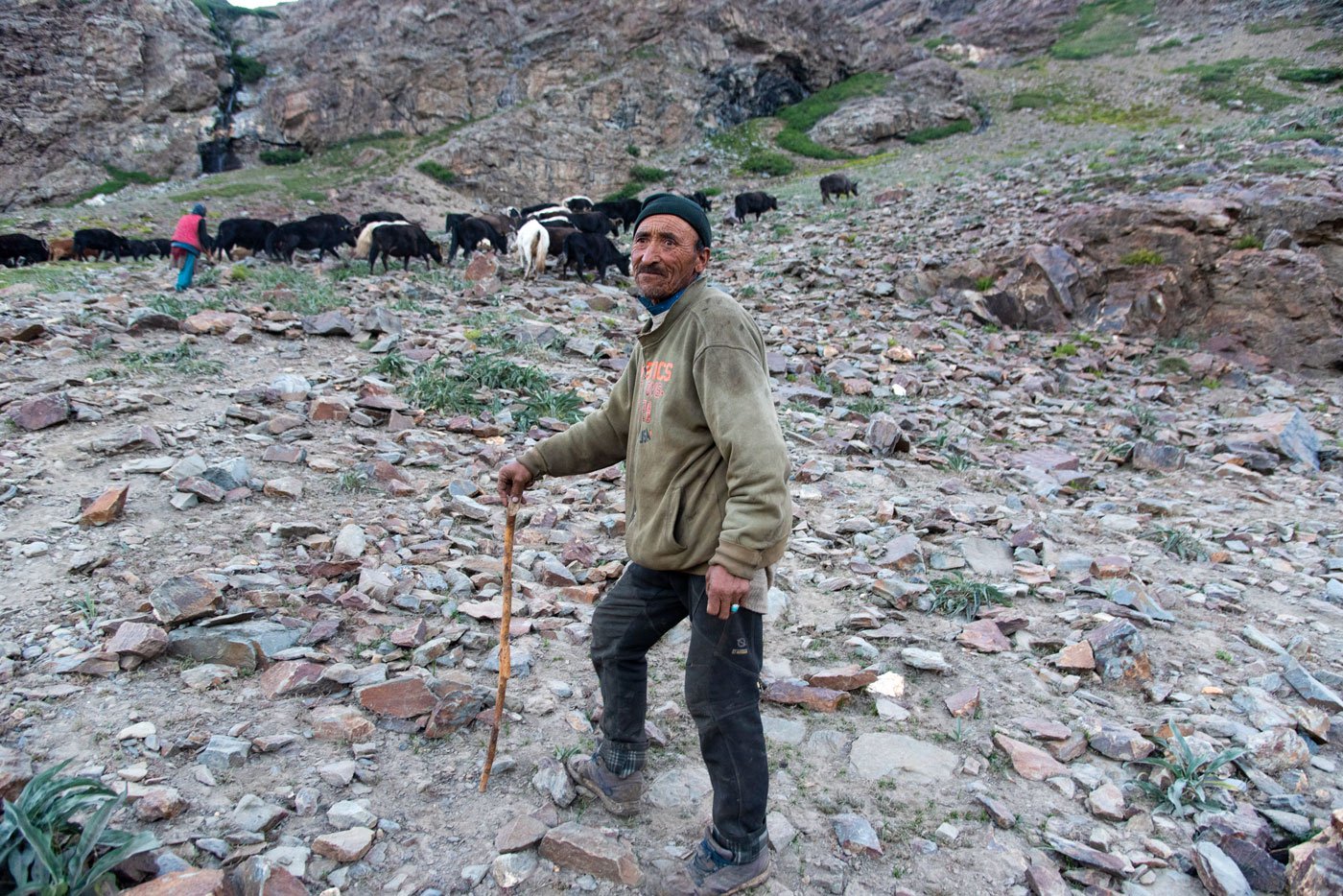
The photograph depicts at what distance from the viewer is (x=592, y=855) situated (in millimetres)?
2281

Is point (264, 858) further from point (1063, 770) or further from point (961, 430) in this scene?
point (961, 430)

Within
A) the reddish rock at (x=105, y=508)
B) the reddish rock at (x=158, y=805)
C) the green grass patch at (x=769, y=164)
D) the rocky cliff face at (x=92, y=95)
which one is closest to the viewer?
the reddish rock at (x=158, y=805)

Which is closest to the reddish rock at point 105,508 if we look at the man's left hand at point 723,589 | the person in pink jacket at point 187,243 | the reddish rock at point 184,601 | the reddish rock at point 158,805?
the reddish rock at point 184,601

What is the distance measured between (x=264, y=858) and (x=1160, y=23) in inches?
2374

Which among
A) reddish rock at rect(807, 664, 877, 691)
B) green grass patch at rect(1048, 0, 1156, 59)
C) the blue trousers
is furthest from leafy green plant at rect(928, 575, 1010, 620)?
green grass patch at rect(1048, 0, 1156, 59)

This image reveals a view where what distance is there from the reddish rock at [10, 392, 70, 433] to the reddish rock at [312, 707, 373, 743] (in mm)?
3630

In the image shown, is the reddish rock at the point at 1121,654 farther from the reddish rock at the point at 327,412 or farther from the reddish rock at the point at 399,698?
the reddish rock at the point at 327,412

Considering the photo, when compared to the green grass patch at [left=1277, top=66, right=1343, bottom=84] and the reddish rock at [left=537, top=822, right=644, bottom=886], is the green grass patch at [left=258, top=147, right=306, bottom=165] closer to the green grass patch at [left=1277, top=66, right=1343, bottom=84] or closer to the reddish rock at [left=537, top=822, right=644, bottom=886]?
the reddish rock at [left=537, top=822, right=644, bottom=886]

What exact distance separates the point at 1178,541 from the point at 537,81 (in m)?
36.0

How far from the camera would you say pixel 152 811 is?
2.26m

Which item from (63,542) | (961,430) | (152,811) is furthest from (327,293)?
(152,811)

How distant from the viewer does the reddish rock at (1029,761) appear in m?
2.76

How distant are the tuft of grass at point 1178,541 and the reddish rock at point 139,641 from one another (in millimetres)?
5358

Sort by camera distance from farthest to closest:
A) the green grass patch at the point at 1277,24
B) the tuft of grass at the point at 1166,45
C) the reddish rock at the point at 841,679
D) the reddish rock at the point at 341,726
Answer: the tuft of grass at the point at 1166,45
the green grass patch at the point at 1277,24
the reddish rock at the point at 841,679
the reddish rock at the point at 341,726
